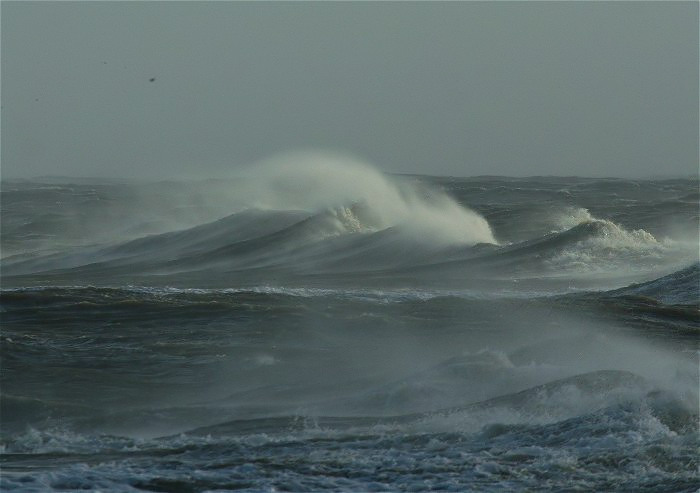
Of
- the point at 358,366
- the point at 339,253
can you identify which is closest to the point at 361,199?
the point at 339,253

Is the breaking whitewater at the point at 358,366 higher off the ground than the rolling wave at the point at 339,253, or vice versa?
the rolling wave at the point at 339,253

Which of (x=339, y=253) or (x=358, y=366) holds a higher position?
(x=339, y=253)

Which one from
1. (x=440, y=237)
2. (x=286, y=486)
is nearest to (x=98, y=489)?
(x=286, y=486)

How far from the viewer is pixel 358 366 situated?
39.5 ft

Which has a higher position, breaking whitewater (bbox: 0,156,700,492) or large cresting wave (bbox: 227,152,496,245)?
large cresting wave (bbox: 227,152,496,245)

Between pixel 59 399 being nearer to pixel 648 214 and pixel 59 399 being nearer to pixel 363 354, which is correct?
pixel 363 354

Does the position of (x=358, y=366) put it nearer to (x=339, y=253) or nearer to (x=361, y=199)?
(x=339, y=253)

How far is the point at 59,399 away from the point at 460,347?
15.3 ft

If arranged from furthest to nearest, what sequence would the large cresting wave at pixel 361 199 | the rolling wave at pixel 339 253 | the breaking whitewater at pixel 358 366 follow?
the large cresting wave at pixel 361 199 < the rolling wave at pixel 339 253 < the breaking whitewater at pixel 358 366

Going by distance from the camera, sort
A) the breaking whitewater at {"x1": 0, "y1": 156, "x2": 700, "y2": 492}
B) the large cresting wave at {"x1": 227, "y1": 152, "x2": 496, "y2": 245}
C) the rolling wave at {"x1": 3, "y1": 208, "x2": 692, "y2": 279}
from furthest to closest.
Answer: the large cresting wave at {"x1": 227, "y1": 152, "x2": 496, "y2": 245} → the rolling wave at {"x1": 3, "y1": 208, "x2": 692, "y2": 279} → the breaking whitewater at {"x1": 0, "y1": 156, "x2": 700, "y2": 492}

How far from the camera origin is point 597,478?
24.9 feet

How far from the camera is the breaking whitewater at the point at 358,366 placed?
314 inches

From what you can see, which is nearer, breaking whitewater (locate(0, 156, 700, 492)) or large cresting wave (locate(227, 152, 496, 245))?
breaking whitewater (locate(0, 156, 700, 492))

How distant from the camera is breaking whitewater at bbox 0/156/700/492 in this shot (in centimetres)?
796
